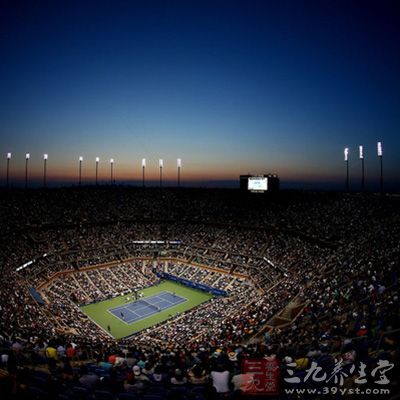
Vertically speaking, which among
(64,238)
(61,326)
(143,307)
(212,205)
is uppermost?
(212,205)

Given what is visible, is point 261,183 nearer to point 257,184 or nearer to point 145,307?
point 257,184

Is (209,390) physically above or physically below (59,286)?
above

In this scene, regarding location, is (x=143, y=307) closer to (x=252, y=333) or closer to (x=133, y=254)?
(x=133, y=254)

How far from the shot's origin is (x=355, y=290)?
791 inches

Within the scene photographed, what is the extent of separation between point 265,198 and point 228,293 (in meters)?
26.0

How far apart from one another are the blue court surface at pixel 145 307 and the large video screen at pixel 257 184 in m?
27.4

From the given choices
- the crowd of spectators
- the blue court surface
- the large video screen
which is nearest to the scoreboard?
the large video screen

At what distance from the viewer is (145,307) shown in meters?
37.4

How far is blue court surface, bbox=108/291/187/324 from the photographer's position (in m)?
34.8

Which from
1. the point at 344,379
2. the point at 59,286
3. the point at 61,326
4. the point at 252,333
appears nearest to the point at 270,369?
the point at 344,379

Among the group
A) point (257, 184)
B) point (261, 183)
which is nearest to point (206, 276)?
point (257, 184)

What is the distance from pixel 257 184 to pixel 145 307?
32.4 meters

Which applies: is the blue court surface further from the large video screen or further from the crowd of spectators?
the large video screen

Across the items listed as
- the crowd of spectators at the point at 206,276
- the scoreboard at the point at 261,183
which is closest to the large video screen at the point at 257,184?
the scoreboard at the point at 261,183
